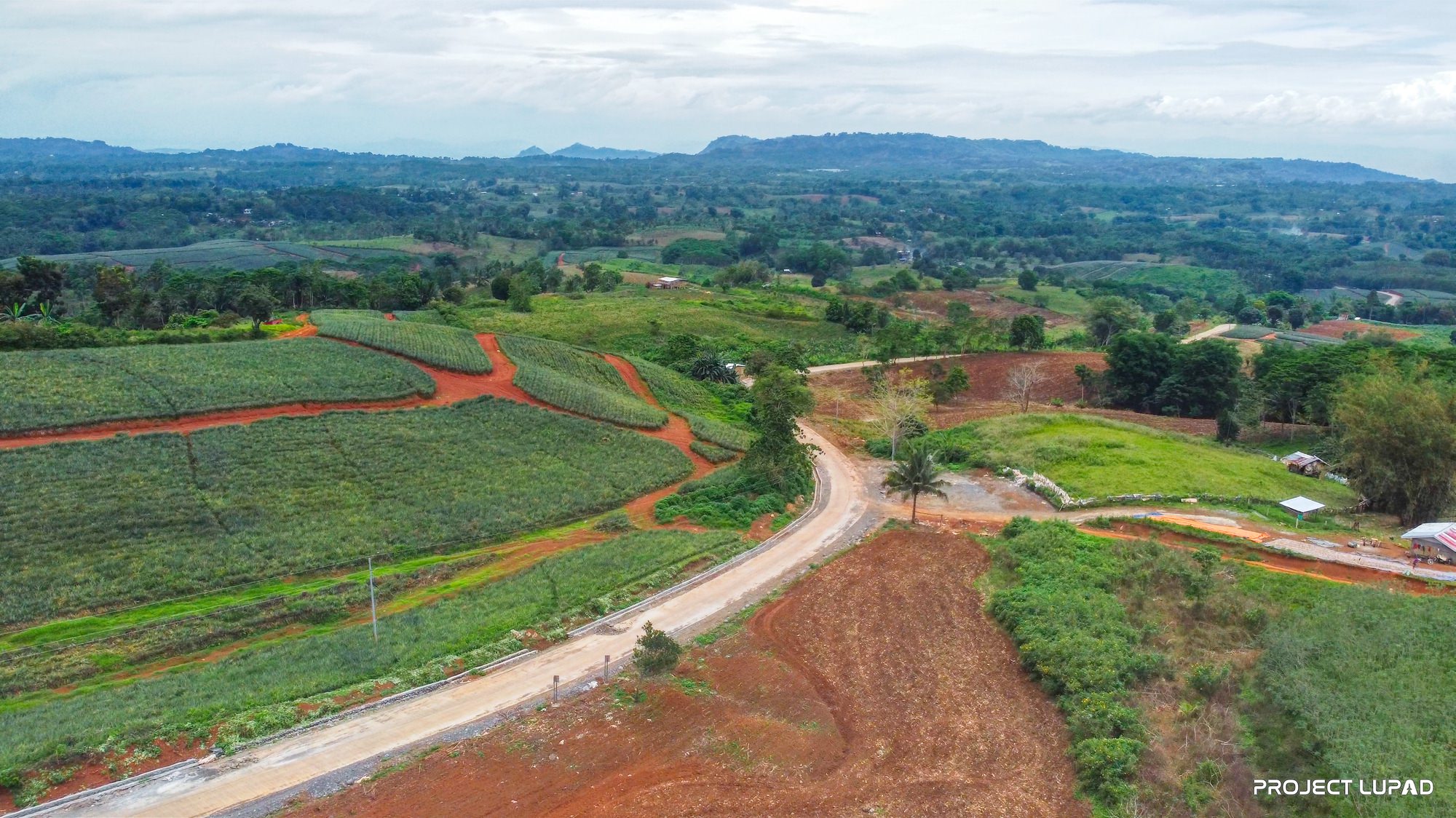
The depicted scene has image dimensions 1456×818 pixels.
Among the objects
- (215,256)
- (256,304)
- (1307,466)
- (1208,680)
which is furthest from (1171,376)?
(215,256)

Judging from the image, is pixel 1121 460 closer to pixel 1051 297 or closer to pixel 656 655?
pixel 656 655

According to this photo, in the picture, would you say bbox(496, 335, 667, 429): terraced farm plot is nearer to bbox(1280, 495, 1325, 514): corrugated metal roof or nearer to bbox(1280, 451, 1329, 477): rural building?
bbox(1280, 495, 1325, 514): corrugated metal roof

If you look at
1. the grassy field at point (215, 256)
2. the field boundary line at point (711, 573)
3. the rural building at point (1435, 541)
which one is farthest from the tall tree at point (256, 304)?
the grassy field at point (215, 256)

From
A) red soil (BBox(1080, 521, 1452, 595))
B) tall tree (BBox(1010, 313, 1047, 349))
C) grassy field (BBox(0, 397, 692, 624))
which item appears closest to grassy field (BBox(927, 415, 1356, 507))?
red soil (BBox(1080, 521, 1452, 595))

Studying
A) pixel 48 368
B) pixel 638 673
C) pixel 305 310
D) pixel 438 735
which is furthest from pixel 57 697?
pixel 305 310

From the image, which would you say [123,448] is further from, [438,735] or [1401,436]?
[1401,436]

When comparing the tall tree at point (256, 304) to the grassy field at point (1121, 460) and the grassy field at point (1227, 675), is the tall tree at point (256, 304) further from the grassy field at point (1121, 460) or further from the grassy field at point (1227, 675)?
the grassy field at point (1227, 675)
